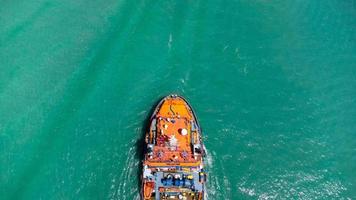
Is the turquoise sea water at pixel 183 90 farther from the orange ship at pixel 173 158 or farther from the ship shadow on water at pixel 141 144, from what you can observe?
the orange ship at pixel 173 158

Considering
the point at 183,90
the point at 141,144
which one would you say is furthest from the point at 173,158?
the point at 183,90

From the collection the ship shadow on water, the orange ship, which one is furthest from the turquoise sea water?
the orange ship

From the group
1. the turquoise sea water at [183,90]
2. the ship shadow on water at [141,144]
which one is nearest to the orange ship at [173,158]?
the ship shadow on water at [141,144]

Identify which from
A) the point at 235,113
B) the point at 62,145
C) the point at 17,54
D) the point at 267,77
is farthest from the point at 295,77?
the point at 17,54

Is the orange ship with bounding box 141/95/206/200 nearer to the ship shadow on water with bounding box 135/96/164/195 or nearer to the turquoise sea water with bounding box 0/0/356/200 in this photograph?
the ship shadow on water with bounding box 135/96/164/195

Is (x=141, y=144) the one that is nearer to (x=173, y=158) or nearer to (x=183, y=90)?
(x=173, y=158)

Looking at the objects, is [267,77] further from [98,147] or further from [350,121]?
[98,147]

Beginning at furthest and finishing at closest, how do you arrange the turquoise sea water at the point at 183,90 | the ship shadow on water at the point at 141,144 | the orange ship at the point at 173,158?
the turquoise sea water at the point at 183,90
the ship shadow on water at the point at 141,144
the orange ship at the point at 173,158
